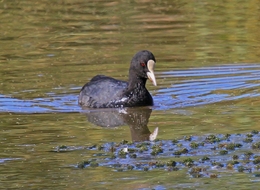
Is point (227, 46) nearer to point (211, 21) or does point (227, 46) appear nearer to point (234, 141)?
point (211, 21)

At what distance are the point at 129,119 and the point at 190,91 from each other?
2.13 m

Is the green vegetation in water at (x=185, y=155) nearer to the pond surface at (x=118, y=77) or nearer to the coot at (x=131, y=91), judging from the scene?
the pond surface at (x=118, y=77)

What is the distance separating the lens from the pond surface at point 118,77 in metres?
8.29

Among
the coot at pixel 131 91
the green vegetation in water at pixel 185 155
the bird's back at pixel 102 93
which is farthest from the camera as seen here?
the bird's back at pixel 102 93

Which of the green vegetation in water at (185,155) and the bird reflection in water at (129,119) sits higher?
the green vegetation in water at (185,155)

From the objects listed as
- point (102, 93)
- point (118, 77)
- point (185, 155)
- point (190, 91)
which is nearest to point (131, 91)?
point (102, 93)

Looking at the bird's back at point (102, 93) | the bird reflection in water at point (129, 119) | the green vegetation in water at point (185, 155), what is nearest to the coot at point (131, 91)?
the bird's back at point (102, 93)

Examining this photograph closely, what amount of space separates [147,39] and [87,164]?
33.6 feet

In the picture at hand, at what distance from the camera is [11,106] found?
498 inches

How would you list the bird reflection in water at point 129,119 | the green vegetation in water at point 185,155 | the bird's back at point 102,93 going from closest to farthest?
the green vegetation in water at point 185,155 < the bird reflection in water at point 129,119 < the bird's back at point 102,93

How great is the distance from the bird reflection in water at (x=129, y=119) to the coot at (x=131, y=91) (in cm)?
16

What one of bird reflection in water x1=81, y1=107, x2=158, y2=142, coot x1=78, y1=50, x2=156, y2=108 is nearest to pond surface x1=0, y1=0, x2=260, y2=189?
bird reflection in water x1=81, y1=107, x2=158, y2=142

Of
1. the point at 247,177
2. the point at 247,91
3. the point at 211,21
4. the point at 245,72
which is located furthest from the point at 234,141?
the point at 211,21

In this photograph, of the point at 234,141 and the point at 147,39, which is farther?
the point at 147,39
